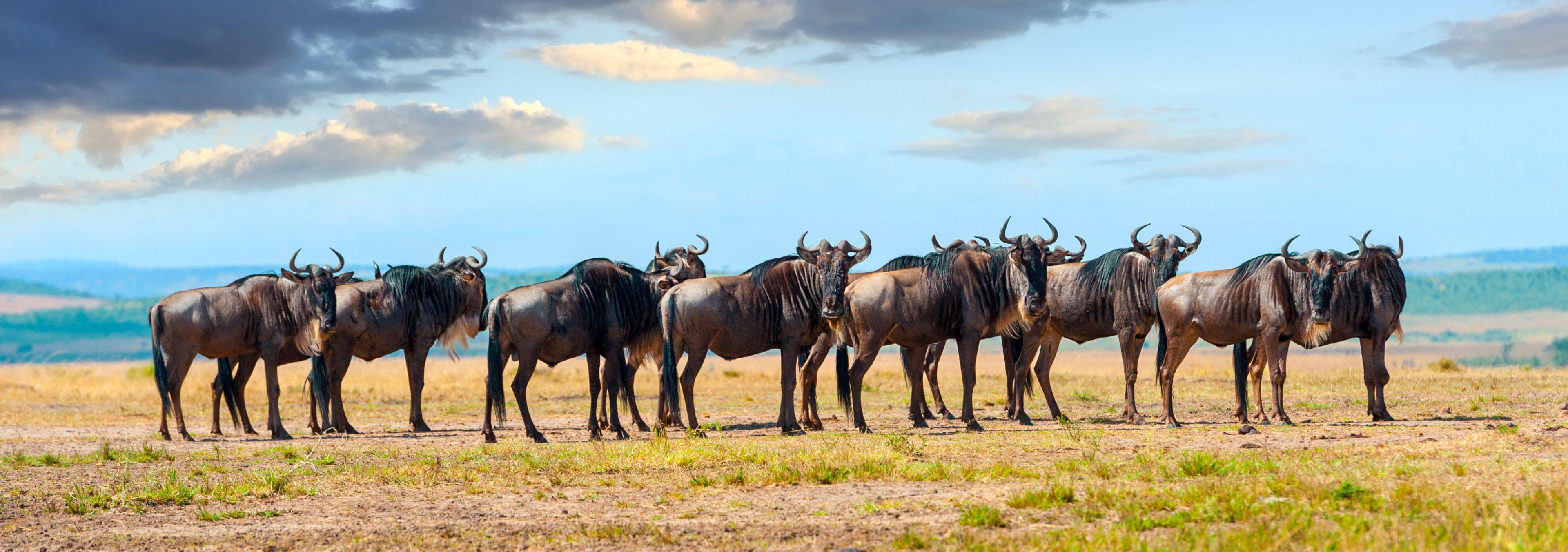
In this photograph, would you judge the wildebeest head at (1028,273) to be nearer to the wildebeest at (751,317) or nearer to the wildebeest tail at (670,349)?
the wildebeest at (751,317)

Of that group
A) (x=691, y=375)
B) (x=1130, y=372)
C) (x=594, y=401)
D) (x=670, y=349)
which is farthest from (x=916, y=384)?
(x=594, y=401)

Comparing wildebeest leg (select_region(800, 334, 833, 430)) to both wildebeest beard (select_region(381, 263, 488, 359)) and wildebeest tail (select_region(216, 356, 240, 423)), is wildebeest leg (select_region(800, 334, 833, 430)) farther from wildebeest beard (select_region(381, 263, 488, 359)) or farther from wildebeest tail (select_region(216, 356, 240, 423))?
wildebeest tail (select_region(216, 356, 240, 423))

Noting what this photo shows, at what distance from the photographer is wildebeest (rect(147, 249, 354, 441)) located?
55.2ft

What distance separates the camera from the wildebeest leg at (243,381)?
17.4 meters

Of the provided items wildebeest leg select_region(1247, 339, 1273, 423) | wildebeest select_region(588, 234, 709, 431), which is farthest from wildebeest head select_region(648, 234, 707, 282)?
wildebeest leg select_region(1247, 339, 1273, 423)

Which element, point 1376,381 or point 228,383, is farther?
point 228,383

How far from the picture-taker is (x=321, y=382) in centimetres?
1719

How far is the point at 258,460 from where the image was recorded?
13617mm

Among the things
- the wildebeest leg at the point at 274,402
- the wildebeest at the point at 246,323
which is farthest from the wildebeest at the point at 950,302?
the wildebeest leg at the point at 274,402

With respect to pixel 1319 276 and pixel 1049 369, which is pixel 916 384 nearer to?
pixel 1049 369

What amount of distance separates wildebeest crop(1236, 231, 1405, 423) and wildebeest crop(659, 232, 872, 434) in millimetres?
5234

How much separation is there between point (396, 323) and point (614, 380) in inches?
160

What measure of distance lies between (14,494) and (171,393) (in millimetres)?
6252

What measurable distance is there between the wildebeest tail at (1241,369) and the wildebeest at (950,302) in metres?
2.48
